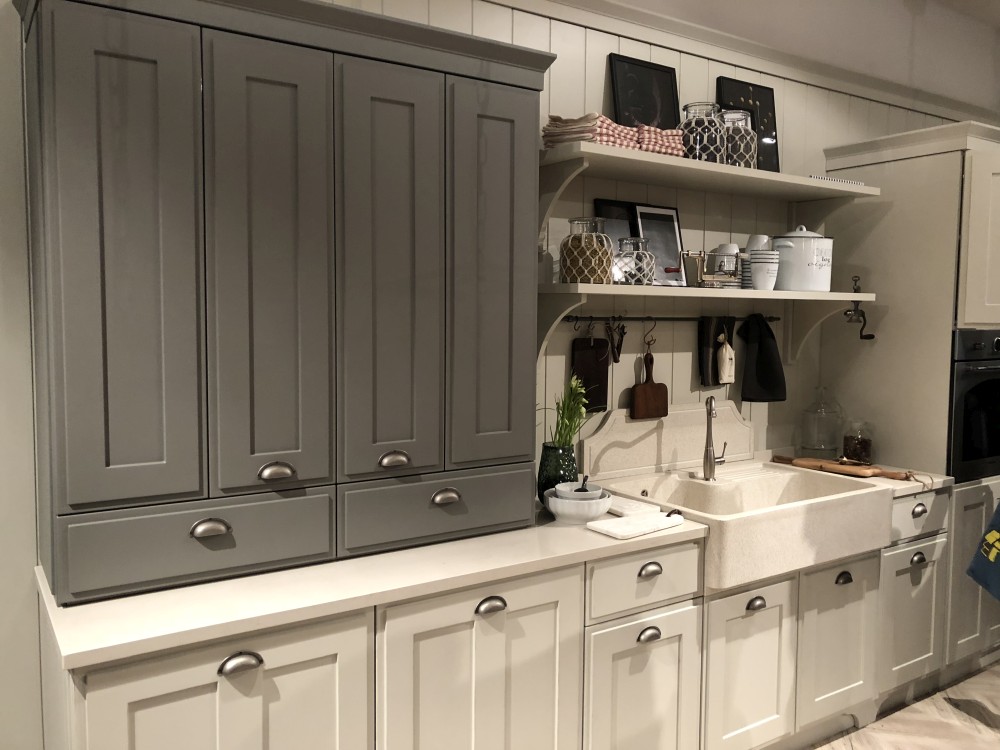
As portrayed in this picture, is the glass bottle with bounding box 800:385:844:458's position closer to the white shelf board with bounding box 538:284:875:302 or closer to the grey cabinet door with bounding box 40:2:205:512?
the white shelf board with bounding box 538:284:875:302

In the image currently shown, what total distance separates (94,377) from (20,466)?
468 mm

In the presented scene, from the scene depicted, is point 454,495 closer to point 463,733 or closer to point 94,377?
point 463,733

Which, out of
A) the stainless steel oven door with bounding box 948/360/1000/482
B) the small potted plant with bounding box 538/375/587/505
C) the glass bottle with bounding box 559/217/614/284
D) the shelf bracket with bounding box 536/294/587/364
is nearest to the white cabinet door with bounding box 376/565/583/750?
the small potted plant with bounding box 538/375/587/505

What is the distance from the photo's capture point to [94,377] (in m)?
1.58

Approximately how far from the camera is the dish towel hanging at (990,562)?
2.75 m

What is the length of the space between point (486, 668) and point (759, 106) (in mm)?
2306

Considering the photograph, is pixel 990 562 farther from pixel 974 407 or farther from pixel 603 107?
pixel 603 107

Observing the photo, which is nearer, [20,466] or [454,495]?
[20,466]

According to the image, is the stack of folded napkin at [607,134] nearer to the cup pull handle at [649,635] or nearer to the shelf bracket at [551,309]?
the shelf bracket at [551,309]

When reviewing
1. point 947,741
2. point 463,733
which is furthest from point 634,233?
point 947,741

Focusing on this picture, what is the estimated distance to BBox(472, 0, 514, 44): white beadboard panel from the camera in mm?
2379

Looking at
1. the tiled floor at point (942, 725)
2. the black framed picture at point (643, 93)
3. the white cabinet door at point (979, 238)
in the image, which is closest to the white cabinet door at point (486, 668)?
the tiled floor at point (942, 725)

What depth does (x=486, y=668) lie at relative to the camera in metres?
1.90

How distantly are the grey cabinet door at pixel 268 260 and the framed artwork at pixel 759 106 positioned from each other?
1702mm
